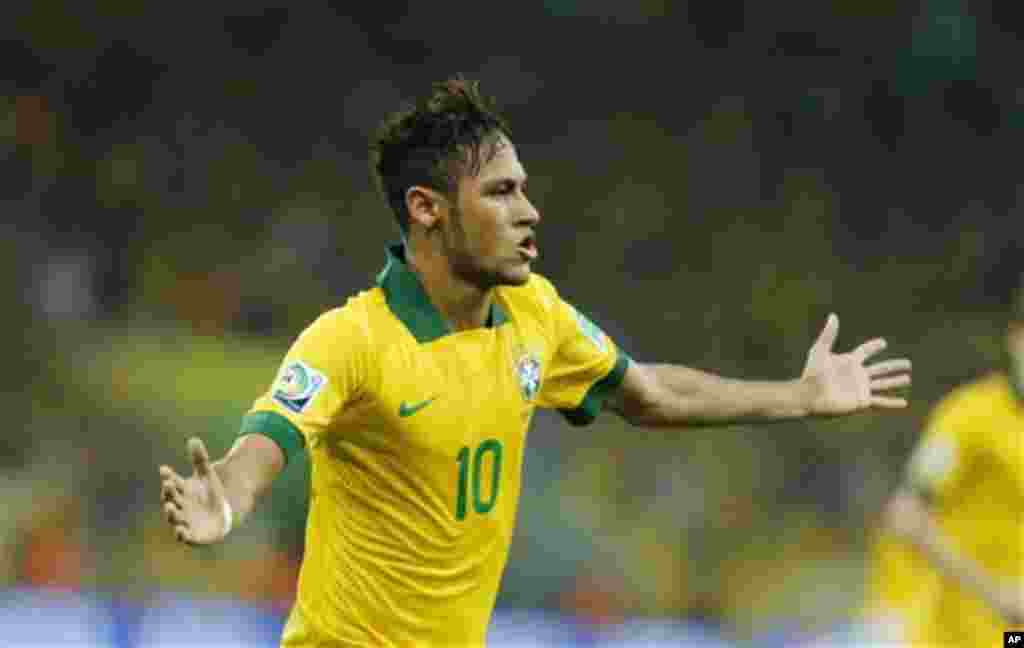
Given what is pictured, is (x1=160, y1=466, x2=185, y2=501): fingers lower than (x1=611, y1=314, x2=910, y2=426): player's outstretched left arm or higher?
lower

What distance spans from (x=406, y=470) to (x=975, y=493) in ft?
14.3

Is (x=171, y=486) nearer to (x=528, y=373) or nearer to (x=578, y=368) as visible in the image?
(x=528, y=373)

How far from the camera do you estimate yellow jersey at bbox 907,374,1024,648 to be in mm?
8398

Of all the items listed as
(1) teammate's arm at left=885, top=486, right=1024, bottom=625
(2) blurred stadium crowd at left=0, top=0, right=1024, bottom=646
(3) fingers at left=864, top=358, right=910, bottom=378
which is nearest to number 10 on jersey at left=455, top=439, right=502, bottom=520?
(3) fingers at left=864, top=358, right=910, bottom=378

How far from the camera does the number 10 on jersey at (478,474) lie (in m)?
4.78

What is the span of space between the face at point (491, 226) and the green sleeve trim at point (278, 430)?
2.18ft

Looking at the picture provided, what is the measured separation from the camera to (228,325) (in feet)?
31.5

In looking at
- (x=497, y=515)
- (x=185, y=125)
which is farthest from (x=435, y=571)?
(x=185, y=125)

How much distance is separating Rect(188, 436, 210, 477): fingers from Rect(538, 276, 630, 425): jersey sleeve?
49.4 inches

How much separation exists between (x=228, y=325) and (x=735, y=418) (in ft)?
15.1

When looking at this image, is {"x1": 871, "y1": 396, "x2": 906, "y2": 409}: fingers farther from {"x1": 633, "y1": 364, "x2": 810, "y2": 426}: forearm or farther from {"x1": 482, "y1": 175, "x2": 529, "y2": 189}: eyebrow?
{"x1": 482, "y1": 175, "x2": 529, "y2": 189}: eyebrow

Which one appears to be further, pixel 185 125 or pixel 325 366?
pixel 185 125

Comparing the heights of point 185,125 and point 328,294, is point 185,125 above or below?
above

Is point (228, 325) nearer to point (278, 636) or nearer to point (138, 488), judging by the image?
point (138, 488)
